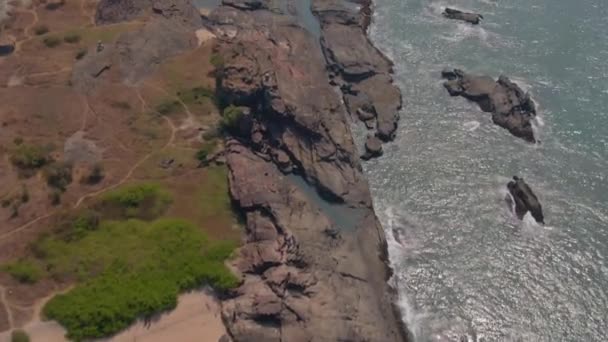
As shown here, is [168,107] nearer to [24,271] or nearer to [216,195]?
[216,195]

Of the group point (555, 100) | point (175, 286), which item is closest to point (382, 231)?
A: point (175, 286)

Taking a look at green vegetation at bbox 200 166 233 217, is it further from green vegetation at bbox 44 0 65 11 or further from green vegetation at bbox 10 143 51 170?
green vegetation at bbox 44 0 65 11

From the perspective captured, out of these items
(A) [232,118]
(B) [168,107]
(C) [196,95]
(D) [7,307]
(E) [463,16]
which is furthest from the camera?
(E) [463,16]

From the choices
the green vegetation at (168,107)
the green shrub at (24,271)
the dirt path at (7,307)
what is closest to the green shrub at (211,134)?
the green vegetation at (168,107)

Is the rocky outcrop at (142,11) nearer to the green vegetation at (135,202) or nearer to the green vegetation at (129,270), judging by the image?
the green vegetation at (135,202)

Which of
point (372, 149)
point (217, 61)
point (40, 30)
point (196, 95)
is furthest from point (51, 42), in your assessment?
point (372, 149)

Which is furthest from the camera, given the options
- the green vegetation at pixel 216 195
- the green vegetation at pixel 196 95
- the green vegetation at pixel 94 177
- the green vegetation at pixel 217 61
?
the green vegetation at pixel 217 61
